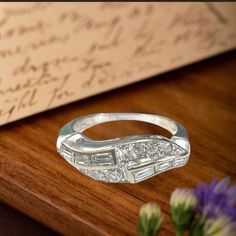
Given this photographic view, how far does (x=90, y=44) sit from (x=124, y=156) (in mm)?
128

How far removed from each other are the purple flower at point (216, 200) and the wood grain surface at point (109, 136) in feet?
0.21

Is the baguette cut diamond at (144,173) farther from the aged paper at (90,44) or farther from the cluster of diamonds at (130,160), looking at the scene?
the aged paper at (90,44)

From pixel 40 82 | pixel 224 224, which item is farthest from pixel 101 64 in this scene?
pixel 224 224

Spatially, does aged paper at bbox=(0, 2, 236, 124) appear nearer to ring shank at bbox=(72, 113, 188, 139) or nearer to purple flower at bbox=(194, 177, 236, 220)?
ring shank at bbox=(72, 113, 188, 139)

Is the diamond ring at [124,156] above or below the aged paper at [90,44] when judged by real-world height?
below

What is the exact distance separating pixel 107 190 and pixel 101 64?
136 mm

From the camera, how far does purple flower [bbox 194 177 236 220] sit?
25 centimetres

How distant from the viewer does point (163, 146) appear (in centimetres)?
34

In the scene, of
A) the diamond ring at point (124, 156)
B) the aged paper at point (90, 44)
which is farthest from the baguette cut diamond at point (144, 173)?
the aged paper at point (90, 44)

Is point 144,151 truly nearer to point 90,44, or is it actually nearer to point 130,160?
point 130,160

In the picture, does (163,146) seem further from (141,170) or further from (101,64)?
(101,64)

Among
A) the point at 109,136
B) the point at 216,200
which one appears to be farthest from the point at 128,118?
the point at 216,200

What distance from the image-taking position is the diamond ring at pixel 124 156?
339mm

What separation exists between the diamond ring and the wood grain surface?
0.01 meters
